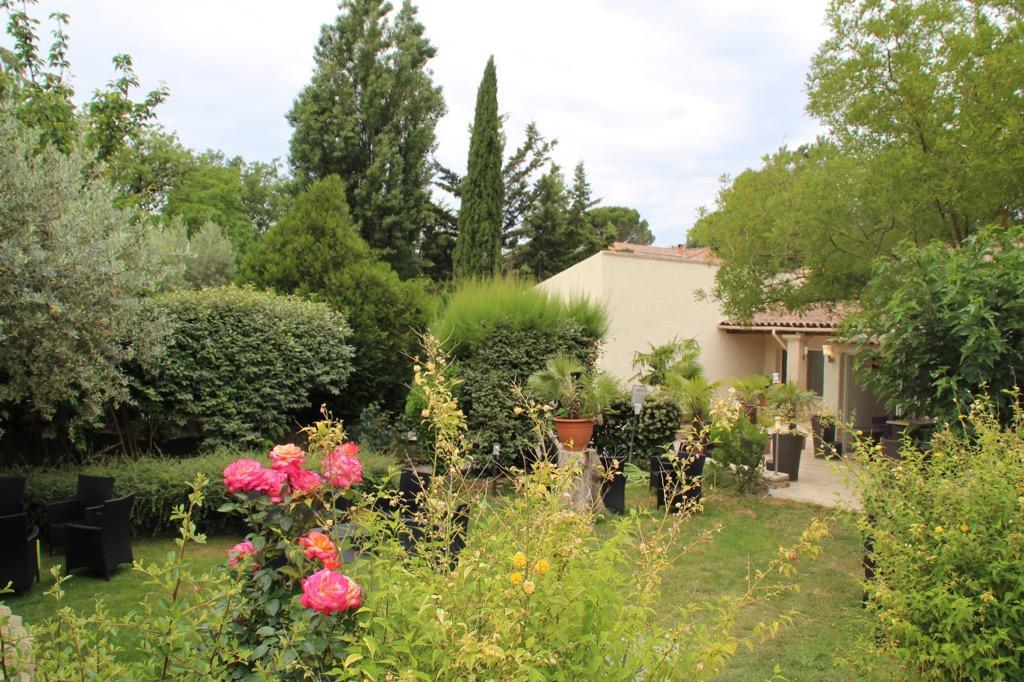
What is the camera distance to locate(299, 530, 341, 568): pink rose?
1.89 meters

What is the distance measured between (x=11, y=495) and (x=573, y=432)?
5834 mm

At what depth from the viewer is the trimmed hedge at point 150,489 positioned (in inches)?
254

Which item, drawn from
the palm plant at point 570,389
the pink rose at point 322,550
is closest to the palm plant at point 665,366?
the palm plant at point 570,389

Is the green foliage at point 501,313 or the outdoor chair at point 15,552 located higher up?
the green foliage at point 501,313

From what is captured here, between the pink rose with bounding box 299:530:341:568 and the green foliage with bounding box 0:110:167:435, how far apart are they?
5275mm

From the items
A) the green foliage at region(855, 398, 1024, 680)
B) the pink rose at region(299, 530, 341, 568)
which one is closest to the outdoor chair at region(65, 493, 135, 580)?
the pink rose at region(299, 530, 341, 568)

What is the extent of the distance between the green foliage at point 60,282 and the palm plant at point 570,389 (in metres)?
4.87

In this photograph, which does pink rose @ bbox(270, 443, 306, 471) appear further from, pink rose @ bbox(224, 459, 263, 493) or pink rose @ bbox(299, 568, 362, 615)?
pink rose @ bbox(299, 568, 362, 615)

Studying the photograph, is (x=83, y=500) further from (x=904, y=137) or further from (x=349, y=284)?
(x=904, y=137)

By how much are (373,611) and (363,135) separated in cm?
2351

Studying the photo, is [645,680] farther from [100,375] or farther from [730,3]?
[730,3]

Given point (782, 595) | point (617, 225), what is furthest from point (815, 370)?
point (617, 225)

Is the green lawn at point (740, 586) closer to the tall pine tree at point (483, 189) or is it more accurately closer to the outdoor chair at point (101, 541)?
the outdoor chair at point (101, 541)

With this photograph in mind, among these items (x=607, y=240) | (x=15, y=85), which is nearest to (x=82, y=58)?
(x=15, y=85)
